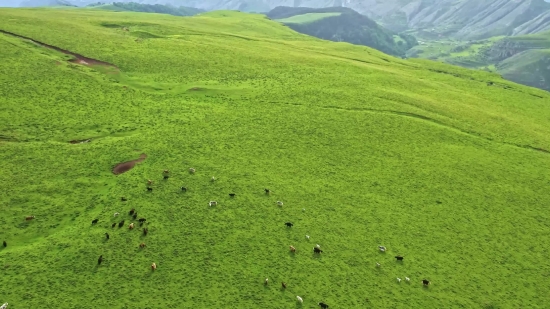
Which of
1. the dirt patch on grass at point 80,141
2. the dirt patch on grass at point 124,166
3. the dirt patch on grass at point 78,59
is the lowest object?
the dirt patch on grass at point 124,166

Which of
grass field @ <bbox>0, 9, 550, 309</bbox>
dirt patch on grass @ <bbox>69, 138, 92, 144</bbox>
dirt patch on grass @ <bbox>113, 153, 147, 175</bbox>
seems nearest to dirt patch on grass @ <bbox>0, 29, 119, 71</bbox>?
grass field @ <bbox>0, 9, 550, 309</bbox>

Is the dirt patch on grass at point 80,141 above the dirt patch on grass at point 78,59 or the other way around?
the other way around

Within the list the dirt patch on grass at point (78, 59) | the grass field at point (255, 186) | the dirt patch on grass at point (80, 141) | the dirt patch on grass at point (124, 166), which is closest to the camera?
the grass field at point (255, 186)

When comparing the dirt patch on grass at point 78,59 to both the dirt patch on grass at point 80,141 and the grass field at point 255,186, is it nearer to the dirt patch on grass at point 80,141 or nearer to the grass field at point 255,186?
the grass field at point 255,186

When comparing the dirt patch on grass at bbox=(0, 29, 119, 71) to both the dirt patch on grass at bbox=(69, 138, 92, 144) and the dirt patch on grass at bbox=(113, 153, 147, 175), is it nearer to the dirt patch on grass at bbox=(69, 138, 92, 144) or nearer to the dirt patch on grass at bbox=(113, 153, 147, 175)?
the dirt patch on grass at bbox=(69, 138, 92, 144)

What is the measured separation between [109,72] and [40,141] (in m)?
21.3

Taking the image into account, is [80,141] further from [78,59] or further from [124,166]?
[78,59]

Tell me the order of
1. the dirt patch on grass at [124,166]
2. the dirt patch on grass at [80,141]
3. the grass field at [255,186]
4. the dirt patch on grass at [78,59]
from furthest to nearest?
the dirt patch on grass at [78,59], the dirt patch on grass at [80,141], the dirt patch on grass at [124,166], the grass field at [255,186]

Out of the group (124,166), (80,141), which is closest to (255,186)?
(124,166)

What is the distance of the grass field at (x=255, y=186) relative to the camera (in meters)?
24.9

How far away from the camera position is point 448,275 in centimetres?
2714

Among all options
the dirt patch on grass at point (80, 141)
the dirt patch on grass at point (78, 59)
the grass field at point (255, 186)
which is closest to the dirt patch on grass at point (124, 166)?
the grass field at point (255, 186)

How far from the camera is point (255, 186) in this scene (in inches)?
1357

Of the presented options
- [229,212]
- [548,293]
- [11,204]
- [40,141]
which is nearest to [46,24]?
[40,141]
